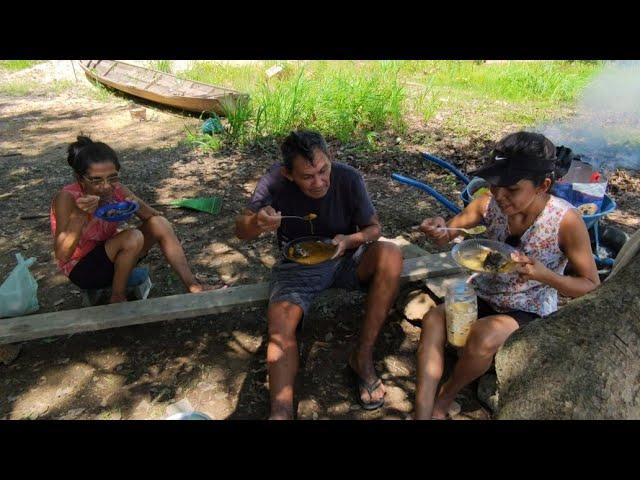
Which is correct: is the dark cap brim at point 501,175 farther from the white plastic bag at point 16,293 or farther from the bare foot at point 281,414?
the white plastic bag at point 16,293

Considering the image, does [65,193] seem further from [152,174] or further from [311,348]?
[152,174]

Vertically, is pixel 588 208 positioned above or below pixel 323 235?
above

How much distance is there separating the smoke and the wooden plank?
14.3 feet

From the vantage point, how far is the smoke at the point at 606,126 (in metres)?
6.56

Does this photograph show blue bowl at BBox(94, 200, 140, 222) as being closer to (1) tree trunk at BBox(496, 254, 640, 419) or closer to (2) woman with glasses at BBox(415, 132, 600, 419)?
(2) woman with glasses at BBox(415, 132, 600, 419)

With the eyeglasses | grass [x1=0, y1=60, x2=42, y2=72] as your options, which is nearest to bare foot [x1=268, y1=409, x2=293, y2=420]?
the eyeglasses

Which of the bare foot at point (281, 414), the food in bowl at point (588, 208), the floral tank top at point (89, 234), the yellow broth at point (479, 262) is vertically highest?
the food in bowl at point (588, 208)

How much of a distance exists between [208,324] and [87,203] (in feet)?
3.55

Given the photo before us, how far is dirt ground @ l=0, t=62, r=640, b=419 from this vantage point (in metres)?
2.54

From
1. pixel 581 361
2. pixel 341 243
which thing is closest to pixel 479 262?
pixel 341 243

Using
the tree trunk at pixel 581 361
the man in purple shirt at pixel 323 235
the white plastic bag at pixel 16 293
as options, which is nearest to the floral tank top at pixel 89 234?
the white plastic bag at pixel 16 293

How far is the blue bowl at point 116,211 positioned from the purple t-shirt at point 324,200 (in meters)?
0.76

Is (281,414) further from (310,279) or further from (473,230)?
(473,230)

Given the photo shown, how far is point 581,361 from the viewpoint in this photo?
3.34ft
